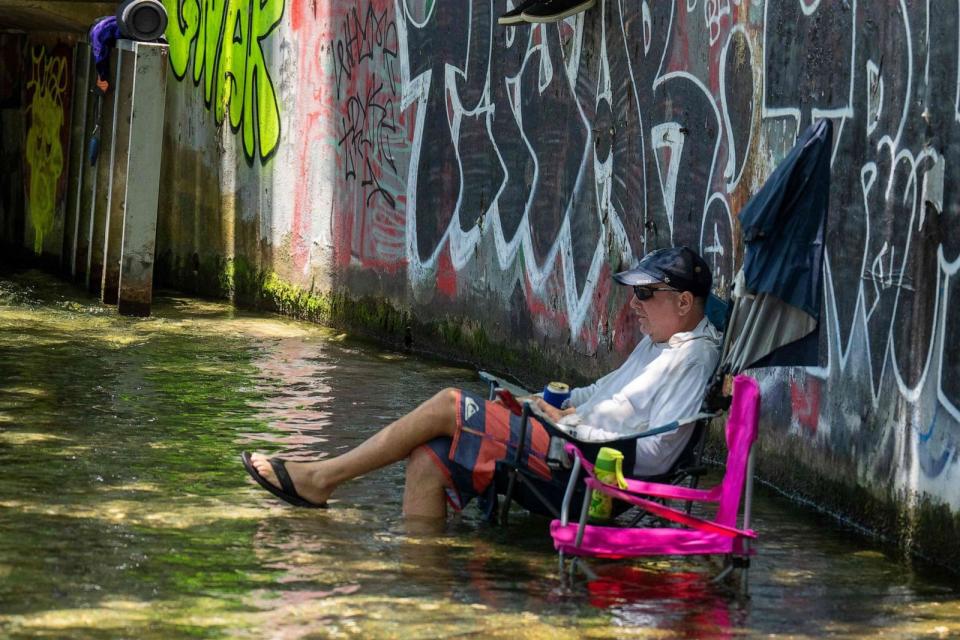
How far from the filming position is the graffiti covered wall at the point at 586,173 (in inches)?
253

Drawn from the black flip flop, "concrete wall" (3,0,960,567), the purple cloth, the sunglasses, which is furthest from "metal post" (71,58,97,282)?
the sunglasses

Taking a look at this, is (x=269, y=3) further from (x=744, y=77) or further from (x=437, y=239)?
(x=744, y=77)

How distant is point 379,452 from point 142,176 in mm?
Result: 7235

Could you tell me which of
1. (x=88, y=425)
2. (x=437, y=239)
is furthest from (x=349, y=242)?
(x=88, y=425)

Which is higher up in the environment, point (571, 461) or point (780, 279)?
point (780, 279)

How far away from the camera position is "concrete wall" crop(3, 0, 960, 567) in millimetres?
6430

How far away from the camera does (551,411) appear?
647cm

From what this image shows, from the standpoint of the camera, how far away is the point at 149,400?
913 cm

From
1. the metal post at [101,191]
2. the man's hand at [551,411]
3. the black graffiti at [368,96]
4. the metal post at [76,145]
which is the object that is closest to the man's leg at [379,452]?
the man's hand at [551,411]

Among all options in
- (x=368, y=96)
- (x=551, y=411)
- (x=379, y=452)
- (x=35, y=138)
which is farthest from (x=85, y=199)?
(x=551, y=411)

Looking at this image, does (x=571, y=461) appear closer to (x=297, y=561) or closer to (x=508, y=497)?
(x=508, y=497)

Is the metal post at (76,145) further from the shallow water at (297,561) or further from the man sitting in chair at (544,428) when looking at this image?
the man sitting in chair at (544,428)

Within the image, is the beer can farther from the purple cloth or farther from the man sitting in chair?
the purple cloth

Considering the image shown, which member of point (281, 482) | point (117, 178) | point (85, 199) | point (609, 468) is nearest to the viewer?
point (609, 468)
